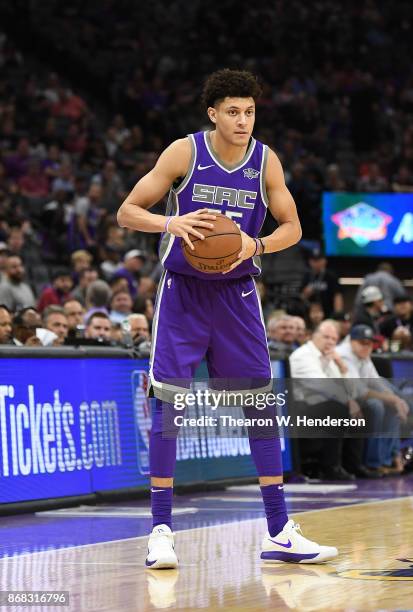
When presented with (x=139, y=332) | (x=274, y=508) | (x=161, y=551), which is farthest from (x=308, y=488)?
(x=161, y=551)

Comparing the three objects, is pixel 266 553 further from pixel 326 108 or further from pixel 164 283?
pixel 326 108

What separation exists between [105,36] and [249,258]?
19.3m

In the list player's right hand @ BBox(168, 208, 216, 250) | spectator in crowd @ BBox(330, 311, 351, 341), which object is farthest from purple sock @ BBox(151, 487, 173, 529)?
spectator in crowd @ BBox(330, 311, 351, 341)

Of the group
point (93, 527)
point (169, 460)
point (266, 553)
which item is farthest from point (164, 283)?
point (93, 527)

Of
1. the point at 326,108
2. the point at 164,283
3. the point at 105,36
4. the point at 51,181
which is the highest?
the point at 105,36

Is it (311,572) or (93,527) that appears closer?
(311,572)

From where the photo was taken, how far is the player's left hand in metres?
5.48

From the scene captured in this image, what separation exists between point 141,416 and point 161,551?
395 cm

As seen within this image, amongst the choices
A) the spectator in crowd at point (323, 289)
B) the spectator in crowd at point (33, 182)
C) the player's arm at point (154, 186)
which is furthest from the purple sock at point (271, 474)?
the spectator in crowd at point (33, 182)

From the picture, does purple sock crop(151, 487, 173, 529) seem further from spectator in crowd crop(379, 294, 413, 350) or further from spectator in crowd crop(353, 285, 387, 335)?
spectator in crowd crop(353, 285, 387, 335)

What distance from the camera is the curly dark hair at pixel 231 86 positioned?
18.9 ft

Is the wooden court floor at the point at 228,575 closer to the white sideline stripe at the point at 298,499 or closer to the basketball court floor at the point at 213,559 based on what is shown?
the basketball court floor at the point at 213,559

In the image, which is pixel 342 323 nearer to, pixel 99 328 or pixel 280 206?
pixel 99 328

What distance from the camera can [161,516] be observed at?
566 cm
